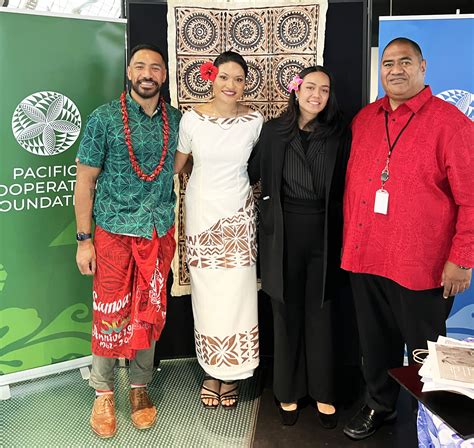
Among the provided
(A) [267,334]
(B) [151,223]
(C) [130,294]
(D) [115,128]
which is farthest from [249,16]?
(A) [267,334]

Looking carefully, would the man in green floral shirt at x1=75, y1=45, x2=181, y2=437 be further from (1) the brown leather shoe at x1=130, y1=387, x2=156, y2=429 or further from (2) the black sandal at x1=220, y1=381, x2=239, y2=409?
(2) the black sandal at x1=220, y1=381, x2=239, y2=409

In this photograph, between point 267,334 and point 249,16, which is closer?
point 249,16

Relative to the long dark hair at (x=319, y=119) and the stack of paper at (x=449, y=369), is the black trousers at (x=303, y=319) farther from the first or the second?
the stack of paper at (x=449, y=369)

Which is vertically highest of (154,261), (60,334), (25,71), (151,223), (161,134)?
(25,71)

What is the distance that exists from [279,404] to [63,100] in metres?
1.87

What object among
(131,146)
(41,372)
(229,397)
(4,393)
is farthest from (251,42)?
(4,393)

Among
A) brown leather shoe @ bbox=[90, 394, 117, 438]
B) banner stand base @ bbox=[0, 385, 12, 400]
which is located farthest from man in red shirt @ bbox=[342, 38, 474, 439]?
banner stand base @ bbox=[0, 385, 12, 400]

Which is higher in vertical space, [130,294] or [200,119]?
[200,119]

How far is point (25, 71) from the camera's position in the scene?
2.71 meters

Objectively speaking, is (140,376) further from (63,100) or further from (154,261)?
(63,100)

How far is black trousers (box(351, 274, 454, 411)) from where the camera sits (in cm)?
223

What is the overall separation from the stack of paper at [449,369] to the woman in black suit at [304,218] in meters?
0.74

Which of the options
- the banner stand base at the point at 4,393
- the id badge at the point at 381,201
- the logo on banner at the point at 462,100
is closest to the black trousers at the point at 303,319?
the id badge at the point at 381,201

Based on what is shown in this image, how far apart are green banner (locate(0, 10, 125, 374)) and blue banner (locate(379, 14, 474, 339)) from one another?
1.43m
